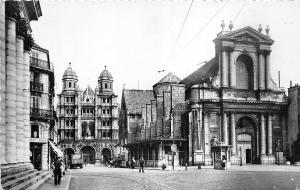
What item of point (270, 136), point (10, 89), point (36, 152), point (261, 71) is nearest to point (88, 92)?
point (261, 71)

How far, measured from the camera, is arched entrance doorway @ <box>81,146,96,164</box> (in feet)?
335

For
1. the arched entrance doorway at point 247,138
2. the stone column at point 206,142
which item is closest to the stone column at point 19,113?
the stone column at point 206,142

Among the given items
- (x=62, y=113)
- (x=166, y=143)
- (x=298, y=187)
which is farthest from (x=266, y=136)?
(x=62, y=113)

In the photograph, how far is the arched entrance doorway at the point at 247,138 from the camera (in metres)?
56.2

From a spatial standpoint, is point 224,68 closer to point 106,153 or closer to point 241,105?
point 241,105

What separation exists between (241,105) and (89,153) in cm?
5459

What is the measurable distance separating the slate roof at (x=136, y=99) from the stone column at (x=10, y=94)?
57.9 m

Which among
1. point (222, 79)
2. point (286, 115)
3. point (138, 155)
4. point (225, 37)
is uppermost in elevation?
point (225, 37)

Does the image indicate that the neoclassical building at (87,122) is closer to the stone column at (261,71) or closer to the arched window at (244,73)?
the arched window at (244,73)

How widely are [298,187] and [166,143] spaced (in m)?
32.7

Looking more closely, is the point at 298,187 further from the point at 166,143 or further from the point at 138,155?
the point at 138,155

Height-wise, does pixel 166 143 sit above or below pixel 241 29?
below

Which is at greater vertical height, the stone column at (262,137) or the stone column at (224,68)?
the stone column at (224,68)

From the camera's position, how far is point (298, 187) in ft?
69.3
